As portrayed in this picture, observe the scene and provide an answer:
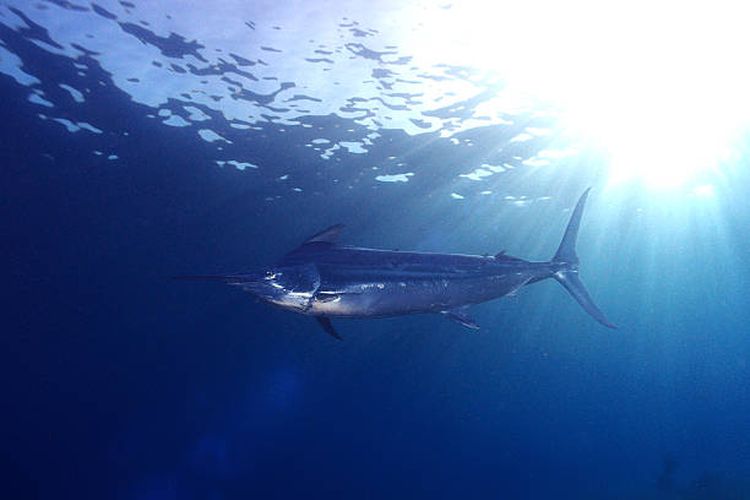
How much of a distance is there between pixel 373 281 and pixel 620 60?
12.2m

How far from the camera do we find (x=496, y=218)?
27.3 meters

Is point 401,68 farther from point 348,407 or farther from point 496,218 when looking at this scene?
point 348,407

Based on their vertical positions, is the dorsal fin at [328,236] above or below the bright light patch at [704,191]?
below

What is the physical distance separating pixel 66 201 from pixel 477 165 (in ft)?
57.9

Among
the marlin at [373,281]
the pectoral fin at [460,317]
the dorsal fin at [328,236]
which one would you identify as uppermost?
the dorsal fin at [328,236]

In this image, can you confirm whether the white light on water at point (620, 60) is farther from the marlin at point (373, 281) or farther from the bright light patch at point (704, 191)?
the marlin at point (373, 281)

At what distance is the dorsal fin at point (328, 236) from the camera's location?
14.9ft

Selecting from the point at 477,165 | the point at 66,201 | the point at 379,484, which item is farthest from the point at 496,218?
the point at 66,201

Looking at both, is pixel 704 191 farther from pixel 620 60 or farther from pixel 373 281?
Result: pixel 373 281

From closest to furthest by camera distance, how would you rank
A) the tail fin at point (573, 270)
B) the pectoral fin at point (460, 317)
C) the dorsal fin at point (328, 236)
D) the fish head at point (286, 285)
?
the fish head at point (286, 285) < the dorsal fin at point (328, 236) < the pectoral fin at point (460, 317) < the tail fin at point (573, 270)

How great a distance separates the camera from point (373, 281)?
430 centimetres

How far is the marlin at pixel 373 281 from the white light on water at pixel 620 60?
7677 mm

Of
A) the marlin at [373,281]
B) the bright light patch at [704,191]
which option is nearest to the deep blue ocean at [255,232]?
the bright light patch at [704,191]

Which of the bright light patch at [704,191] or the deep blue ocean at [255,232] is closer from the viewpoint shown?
the deep blue ocean at [255,232]
